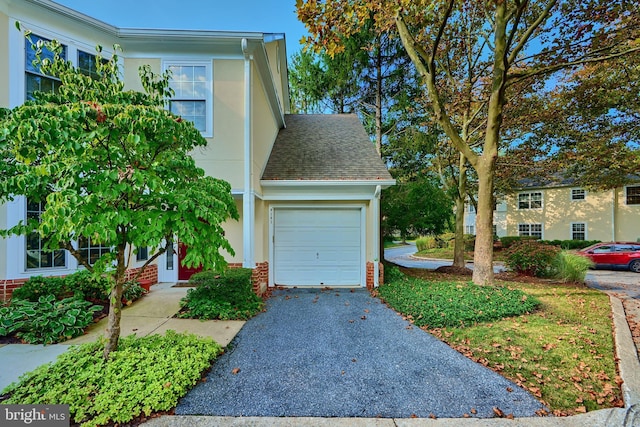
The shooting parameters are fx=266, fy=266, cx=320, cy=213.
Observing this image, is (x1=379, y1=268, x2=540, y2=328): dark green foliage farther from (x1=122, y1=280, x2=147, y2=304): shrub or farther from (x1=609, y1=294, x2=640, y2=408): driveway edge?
(x1=122, y1=280, x2=147, y2=304): shrub

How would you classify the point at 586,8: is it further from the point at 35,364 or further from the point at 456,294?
the point at 35,364

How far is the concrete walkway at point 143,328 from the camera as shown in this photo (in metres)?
3.48

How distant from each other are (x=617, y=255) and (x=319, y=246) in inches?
624

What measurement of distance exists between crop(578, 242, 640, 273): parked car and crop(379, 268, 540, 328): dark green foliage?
10975mm

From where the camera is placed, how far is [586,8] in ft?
23.6

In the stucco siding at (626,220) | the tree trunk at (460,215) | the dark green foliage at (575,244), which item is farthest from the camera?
the dark green foliage at (575,244)

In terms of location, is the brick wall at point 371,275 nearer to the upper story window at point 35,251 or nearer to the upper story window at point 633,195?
the upper story window at point 35,251

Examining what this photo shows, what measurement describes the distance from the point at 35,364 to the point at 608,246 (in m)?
21.2

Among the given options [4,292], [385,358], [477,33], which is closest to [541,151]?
[477,33]

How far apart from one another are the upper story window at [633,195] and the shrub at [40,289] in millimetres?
30127

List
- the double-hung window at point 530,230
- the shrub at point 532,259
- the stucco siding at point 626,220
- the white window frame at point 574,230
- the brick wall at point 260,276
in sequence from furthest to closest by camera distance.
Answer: the double-hung window at point 530,230 < the white window frame at point 574,230 < the stucco siding at point 626,220 < the shrub at point 532,259 < the brick wall at point 260,276

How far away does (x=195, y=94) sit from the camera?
21.5ft

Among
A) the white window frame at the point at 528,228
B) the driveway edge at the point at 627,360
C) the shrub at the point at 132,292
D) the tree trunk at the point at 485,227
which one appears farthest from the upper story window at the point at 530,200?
the shrub at the point at 132,292

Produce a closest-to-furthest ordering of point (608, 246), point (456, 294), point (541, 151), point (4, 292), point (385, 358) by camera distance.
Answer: point (385, 358), point (4, 292), point (456, 294), point (541, 151), point (608, 246)
